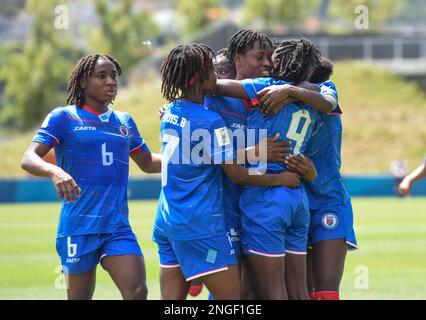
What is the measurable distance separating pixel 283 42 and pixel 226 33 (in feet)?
129

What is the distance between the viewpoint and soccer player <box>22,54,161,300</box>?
6.84 metres

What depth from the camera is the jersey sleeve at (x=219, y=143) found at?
6207mm

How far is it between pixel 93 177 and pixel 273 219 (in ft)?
5.37

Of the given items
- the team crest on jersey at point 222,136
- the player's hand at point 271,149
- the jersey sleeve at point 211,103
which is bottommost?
the player's hand at point 271,149

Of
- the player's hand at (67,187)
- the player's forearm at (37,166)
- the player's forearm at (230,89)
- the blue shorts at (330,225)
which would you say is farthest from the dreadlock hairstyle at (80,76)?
the blue shorts at (330,225)

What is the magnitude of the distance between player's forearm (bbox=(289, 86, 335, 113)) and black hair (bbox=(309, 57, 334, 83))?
577mm

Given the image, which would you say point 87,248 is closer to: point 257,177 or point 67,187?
point 67,187

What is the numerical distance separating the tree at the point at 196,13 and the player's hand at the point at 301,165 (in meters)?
51.6

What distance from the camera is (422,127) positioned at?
1720 inches

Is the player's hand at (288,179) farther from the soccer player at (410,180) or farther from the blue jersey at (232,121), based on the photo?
the soccer player at (410,180)

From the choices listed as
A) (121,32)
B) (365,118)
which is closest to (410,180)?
(365,118)

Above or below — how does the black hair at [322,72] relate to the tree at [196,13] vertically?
below

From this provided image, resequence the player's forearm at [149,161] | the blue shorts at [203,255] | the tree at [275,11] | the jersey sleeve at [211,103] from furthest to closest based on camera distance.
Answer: the tree at [275,11] < the player's forearm at [149,161] < the jersey sleeve at [211,103] < the blue shorts at [203,255]

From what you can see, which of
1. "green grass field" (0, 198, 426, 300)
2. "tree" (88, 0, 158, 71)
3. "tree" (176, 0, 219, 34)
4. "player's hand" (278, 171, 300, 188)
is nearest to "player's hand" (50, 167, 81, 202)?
"player's hand" (278, 171, 300, 188)
